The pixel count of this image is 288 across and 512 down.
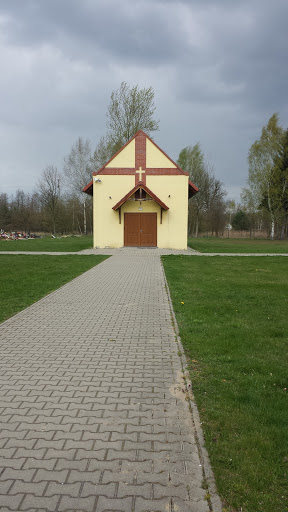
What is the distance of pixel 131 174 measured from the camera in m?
A: 24.8

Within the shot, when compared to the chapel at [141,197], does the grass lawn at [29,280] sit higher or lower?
lower

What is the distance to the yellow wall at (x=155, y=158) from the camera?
24.8 metres

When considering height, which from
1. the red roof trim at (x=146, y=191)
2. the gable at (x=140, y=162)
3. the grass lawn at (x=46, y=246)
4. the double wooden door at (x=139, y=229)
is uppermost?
the gable at (x=140, y=162)

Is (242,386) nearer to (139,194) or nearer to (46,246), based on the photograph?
(139,194)

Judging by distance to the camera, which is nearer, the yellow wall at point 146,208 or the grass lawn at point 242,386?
the grass lawn at point 242,386

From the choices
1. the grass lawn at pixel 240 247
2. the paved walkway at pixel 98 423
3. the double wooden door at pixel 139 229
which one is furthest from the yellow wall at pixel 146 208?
the paved walkway at pixel 98 423

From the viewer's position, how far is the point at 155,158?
81.7 feet

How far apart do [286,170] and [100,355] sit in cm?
4621

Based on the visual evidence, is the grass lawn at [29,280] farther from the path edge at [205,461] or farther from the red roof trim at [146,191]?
the red roof trim at [146,191]

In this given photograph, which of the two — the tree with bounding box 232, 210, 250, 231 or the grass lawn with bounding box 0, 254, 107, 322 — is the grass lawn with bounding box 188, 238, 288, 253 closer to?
the grass lawn with bounding box 0, 254, 107, 322

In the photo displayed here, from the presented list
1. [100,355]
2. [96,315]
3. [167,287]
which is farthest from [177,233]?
[100,355]

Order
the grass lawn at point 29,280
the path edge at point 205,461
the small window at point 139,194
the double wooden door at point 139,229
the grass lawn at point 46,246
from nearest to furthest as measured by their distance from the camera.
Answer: the path edge at point 205,461
the grass lawn at point 29,280
the small window at point 139,194
the double wooden door at point 139,229
the grass lawn at point 46,246

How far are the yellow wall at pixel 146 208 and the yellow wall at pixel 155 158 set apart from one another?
0.86m

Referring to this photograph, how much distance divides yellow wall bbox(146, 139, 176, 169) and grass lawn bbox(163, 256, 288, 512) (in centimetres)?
1687
